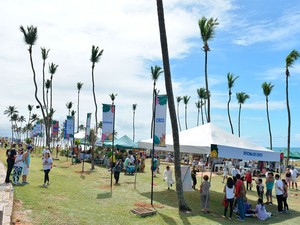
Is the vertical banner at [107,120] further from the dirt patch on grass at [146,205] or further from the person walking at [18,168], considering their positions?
the dirt patch on grass at [146,205]

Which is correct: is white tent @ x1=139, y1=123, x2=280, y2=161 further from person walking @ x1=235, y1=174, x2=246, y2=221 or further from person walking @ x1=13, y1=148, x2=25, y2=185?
person walking @ x1=13, y1=148, x2=25, y2=185

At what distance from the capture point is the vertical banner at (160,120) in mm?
13922

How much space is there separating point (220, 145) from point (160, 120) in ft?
9.82

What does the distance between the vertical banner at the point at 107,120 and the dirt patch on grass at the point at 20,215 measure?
27.4ft

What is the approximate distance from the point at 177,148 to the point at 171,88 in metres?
2.49

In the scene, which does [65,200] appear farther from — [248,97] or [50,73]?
[248,97]

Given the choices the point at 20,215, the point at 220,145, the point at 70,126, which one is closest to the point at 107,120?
the point at 220,145

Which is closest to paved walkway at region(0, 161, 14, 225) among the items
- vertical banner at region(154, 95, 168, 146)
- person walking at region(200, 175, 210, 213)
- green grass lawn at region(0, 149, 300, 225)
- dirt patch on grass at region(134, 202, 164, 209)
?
green grass lawn at region(0, 149, 300, 225)

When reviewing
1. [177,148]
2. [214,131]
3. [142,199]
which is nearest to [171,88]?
[177,148]

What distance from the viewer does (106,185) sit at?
18.3 m

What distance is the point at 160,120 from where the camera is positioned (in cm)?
1398

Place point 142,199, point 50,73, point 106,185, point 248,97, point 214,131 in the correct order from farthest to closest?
point 248,97, point 50,73, point 106,185, point 214,131, point 142,199

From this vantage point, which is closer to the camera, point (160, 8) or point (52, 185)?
point (160, 8)

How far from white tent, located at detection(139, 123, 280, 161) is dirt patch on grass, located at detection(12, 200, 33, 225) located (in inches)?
316
